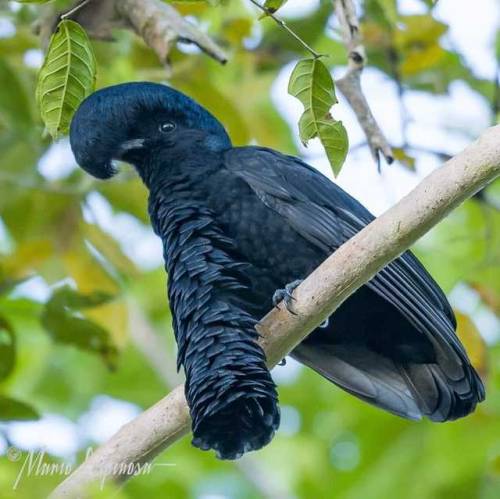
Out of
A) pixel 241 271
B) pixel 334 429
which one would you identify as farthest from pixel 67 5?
pixel 334 429

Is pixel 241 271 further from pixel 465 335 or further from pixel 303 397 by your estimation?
pixel 303 397

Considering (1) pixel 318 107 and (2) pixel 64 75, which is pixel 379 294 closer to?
(1) pixel 318 107

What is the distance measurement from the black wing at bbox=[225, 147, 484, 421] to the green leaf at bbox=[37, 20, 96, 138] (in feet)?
2.91

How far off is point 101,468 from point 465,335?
6.67 ft

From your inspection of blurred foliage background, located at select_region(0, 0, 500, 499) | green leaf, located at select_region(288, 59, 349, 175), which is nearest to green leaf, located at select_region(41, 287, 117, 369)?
blurred foliage background, located at select_region(0, 0, 500, 499)

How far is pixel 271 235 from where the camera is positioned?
3.98 meters

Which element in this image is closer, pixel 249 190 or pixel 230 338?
pixel 230 338

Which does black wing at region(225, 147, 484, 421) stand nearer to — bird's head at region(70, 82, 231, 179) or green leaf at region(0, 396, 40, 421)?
bird's head at region(70, 82, 231, 179)

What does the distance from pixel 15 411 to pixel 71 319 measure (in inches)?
19.3

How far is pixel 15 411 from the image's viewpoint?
4.30 m

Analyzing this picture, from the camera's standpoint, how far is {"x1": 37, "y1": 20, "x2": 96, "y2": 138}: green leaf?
10.7 ft

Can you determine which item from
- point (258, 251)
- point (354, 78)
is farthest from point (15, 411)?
point (354, 78)

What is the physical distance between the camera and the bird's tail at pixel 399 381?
3939 mm

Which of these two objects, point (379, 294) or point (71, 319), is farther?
point (71, 319)
